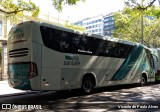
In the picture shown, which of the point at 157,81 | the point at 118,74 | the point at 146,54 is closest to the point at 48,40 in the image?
the point at 118,74

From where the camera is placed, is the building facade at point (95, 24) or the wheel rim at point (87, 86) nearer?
the wheel rim at point (87, 86)

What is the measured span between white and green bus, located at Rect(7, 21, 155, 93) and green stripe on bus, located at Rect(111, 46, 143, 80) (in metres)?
0.11

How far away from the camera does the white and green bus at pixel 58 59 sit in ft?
38.9

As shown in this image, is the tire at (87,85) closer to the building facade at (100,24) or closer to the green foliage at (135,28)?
the green foliage at (135,28)

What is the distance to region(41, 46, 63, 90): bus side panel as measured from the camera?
11999 mm

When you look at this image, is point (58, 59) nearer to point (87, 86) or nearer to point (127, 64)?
point (87, 86)

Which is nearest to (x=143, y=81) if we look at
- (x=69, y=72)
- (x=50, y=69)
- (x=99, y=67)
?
(x=99, y=67)

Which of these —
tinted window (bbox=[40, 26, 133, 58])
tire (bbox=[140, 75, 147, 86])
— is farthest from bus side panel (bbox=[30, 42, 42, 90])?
tire (bbox=[140, 75, 147, 86])

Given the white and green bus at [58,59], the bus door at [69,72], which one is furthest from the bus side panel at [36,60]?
the bus door at [69,72]

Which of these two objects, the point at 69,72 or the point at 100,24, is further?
the point at 100,24

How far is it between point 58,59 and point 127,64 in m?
6.49

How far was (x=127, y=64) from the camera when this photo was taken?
1780cm

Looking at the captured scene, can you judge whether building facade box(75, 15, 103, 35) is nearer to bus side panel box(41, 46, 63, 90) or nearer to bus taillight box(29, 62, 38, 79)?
bus side panel box(41, 46, 63, 90)

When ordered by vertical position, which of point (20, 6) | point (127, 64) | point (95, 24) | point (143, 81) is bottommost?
point (143, 81)
